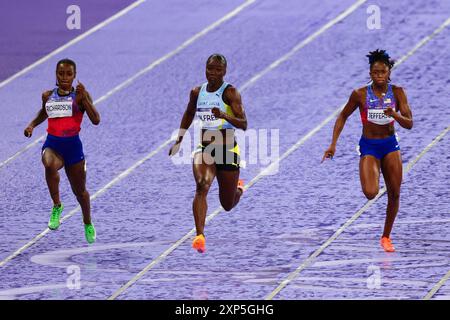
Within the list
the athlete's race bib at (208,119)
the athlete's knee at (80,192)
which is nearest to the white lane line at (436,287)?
the athlete's race bib at (208,119)

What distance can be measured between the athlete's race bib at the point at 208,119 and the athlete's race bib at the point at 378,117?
1044 millimetres

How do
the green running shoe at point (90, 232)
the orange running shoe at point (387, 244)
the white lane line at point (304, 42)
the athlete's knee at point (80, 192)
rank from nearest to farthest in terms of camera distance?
the orange running shoe at point (387, 244), the athlete's knee at point (80, 192), the green running shoe at point (90, 232), the white lane line at point (304, 42)

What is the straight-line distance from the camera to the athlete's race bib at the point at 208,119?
10688mm

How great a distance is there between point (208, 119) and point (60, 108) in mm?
1104

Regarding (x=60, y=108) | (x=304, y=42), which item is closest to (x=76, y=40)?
(x=304, y=42)

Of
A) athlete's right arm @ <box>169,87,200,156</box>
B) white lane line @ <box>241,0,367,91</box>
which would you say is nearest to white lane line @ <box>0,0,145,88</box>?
white lane line @ <box>241,0,367,91</box>

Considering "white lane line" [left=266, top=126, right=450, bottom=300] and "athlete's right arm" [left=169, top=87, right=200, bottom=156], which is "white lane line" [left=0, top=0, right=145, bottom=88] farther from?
"athlete's right arm" [left=169, top=87, right=200, bottom=156]

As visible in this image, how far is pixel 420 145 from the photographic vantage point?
521 inches

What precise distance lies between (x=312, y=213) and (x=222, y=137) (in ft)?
5.17

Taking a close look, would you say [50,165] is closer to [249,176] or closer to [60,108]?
[60,108]

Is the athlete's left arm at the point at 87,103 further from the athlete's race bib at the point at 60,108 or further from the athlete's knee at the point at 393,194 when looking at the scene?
the athlete's knee at the point at 393,194
